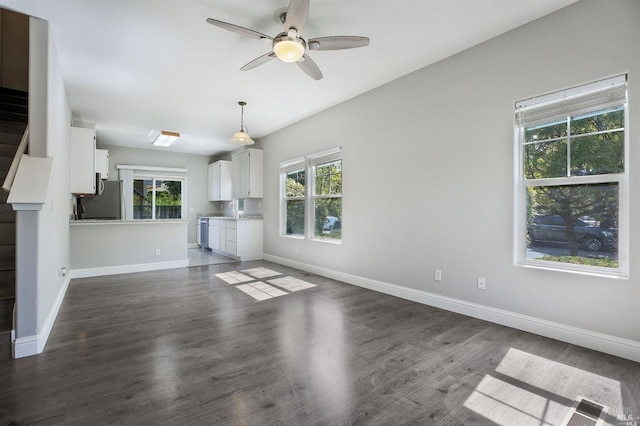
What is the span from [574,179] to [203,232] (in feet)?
26.1

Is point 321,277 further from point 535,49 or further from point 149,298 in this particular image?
point 535,49

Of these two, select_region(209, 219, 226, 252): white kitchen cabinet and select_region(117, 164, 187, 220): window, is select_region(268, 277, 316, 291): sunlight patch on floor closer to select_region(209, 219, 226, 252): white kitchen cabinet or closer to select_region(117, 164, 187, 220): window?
select_region(209, 219, 226, 252): white kitchen cabinet

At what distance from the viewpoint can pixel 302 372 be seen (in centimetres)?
209

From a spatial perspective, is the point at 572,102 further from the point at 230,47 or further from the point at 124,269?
the point at 124,269

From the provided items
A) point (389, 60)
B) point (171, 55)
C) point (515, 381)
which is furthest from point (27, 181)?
point (515, 381)

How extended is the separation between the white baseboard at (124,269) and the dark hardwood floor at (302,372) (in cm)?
194

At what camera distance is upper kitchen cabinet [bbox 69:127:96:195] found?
474 cm

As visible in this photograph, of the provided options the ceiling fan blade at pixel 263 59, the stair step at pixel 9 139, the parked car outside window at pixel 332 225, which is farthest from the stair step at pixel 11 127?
the parked car outside window at pixel 332 225

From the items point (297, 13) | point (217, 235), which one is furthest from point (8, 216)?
point (217, 235)

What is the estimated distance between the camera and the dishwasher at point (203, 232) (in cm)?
815

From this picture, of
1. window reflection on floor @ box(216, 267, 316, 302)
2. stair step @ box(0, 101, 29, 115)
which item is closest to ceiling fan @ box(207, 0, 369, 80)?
window reflection on floor @ box(216, 267, 316, 302)

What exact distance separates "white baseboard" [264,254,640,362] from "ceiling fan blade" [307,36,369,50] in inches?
107

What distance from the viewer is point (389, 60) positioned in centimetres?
343

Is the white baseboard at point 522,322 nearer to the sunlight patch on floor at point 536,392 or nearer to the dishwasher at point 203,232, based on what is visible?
the sunlight patch on floor at point 536,392
